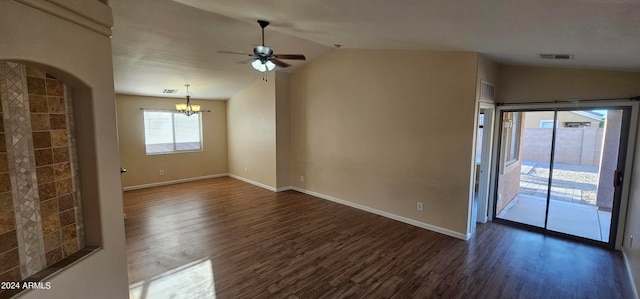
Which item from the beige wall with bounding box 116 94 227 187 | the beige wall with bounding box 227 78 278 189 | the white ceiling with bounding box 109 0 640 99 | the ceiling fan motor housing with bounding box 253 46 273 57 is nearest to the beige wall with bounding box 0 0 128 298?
the white ceiling with bounding box 109 0 640 99

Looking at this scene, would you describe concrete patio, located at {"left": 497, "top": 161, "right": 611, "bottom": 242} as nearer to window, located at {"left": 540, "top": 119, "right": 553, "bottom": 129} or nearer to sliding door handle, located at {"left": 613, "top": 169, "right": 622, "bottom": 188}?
sliding door handle, located at {"left": 613, "top": 169, "right": 622, "bottom": 188}

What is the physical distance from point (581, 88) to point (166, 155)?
8.67 m

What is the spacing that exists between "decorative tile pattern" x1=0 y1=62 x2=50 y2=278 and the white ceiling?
192cm

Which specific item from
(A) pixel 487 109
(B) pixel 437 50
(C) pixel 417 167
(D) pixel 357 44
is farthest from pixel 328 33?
(A) pixel 487 109

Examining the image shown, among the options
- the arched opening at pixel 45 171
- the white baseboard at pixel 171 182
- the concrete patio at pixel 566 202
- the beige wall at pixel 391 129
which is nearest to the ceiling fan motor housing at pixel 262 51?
the beige wall at pixel 391 129

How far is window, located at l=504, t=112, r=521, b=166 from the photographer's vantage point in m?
4.66

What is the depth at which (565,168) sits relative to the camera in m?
4.23

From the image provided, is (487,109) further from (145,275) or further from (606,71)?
(145,275)

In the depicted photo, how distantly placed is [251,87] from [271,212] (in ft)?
11.5

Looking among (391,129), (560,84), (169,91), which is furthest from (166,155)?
(560,84)

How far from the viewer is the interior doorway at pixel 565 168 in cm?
379

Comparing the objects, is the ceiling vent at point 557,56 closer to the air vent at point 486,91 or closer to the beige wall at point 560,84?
the air vent at point 486,91

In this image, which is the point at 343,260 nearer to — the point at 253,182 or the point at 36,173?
the point at 36,173

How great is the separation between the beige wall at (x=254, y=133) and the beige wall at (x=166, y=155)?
1.09 feet
